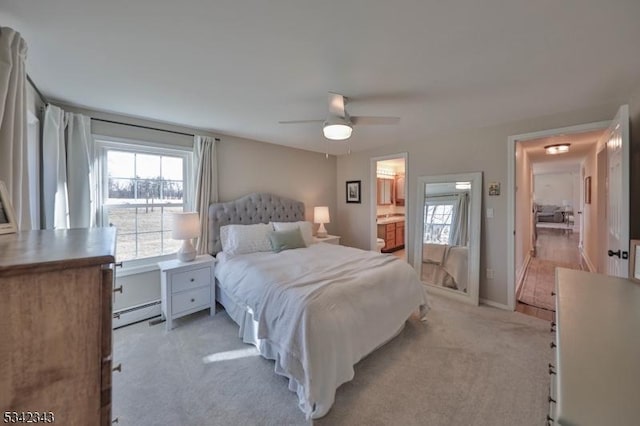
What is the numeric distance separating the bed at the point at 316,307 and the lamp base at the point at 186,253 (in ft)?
1.05

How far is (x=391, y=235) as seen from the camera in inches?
257

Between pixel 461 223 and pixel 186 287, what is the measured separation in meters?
3.70

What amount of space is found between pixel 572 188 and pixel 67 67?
14.4 metres

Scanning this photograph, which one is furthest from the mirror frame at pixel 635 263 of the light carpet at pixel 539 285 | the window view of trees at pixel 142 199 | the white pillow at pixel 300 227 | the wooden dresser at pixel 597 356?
the window view of trees at pixel 142 199

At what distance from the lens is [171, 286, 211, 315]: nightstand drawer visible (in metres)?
2.81

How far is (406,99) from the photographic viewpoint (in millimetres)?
2506

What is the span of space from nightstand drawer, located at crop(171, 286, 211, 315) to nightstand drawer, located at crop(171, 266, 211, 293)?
59 millimetres

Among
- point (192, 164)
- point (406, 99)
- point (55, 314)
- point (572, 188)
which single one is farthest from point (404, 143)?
point (572, 188)

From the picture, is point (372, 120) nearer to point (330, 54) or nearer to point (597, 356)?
point (330, 54)

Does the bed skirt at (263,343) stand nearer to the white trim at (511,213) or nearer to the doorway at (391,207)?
the white trim at (511,213)

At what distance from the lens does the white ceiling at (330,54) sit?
4.45ft

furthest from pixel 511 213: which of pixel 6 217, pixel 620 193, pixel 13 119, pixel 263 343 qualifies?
pixel 13 119

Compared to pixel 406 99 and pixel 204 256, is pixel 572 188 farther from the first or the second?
pixel 204 256

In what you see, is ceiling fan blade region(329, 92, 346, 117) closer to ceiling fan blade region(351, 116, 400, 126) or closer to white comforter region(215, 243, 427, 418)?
ceiling fan blade region(351, 116, 400, 126)
